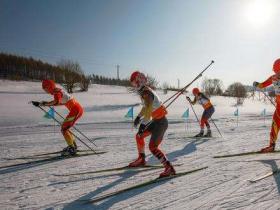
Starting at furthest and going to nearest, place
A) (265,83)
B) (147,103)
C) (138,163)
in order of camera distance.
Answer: (265,83)
(138,163)
(147,103)

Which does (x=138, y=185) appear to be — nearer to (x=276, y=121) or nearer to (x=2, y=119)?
(x=276, y=121)

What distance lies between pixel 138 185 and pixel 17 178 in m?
2.56

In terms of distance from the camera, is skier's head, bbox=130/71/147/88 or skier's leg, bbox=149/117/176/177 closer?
skier's leg, bbox=149/117/176/177

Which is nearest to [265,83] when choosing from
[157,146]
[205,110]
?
[157,146]

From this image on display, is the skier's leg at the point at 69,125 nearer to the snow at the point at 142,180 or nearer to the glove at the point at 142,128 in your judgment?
Result: the snow at the point at 142,180

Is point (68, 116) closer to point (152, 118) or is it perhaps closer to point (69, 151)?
point (69, 151)

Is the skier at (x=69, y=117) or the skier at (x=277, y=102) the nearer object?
the skier at (x=277, y=102)

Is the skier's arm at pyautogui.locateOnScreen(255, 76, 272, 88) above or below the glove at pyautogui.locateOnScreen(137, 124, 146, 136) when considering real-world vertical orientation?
above

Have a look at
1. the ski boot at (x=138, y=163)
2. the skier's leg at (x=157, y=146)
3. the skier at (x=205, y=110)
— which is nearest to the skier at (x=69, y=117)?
the ski boot at (x=138, y=163)

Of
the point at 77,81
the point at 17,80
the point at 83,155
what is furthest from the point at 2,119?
the point at 17,80

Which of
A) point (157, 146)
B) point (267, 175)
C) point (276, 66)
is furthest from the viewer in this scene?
point (276, 66)

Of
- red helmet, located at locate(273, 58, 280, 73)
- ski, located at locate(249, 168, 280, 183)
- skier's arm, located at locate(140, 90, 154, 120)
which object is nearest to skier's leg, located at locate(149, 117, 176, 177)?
skier's arm, located at locate(140, 90, 154, 120)

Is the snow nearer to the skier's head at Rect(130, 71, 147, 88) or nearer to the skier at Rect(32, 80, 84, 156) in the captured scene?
the skier at Rect(32, 80, 84, 156)

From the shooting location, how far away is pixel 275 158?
7.68m
